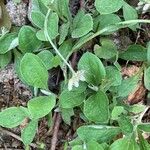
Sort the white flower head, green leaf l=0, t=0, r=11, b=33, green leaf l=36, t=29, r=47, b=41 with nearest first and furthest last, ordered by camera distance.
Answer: the white flower head, green leaf l=36, t=29, r=47, b=41, green leaf l=0, t=0, r=11, b=33

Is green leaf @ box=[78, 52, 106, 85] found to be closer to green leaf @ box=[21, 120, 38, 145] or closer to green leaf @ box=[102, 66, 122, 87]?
green leaf @ box=[102, 66, 122, 87]

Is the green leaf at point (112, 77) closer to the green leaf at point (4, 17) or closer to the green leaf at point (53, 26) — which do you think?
the green leaf at point (53, 26)

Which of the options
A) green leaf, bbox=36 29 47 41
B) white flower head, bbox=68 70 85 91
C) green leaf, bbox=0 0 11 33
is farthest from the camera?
green leaf, bbox=0 0 11 33

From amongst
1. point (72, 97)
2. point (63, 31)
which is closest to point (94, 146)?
point (72, 97)

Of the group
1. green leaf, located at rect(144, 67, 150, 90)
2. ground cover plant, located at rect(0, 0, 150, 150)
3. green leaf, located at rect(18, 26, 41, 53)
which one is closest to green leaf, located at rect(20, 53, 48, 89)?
ground cover plant, located at rect(0, 0, 150, 150)

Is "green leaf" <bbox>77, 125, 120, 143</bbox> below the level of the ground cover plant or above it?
below

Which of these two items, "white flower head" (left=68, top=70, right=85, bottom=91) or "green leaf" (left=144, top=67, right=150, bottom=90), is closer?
"white flower head" (left=68, top=70, right=85, bottom=91)

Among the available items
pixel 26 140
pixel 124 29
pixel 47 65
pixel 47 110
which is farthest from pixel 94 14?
pixel 26 140
